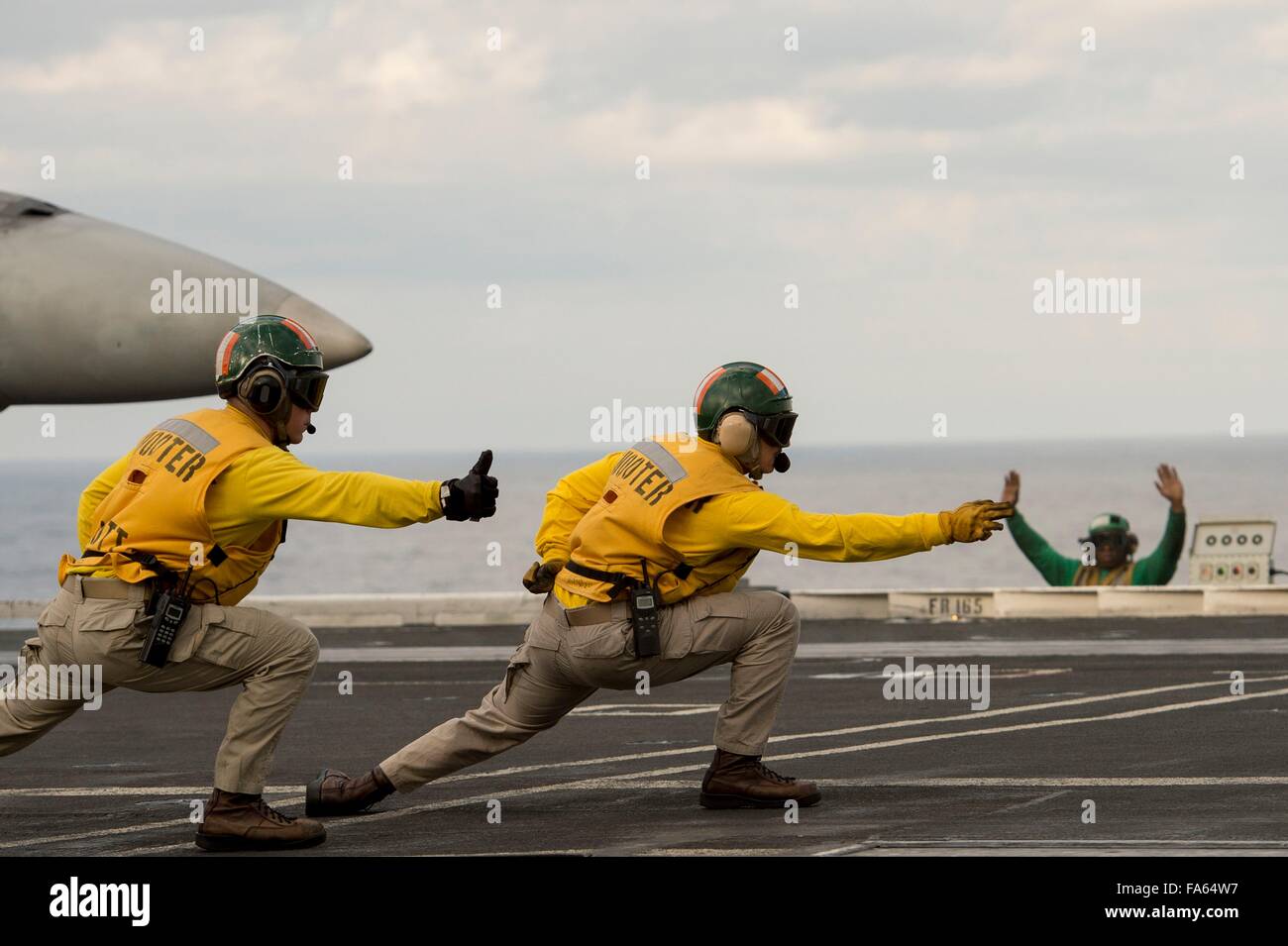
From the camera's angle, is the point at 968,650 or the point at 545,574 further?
the point at 968,650

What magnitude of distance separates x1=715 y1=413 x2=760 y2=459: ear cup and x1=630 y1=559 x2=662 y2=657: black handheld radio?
713 mm

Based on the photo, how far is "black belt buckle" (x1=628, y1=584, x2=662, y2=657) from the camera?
29.4 ft

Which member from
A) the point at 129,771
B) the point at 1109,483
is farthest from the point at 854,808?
the point at 1109,483

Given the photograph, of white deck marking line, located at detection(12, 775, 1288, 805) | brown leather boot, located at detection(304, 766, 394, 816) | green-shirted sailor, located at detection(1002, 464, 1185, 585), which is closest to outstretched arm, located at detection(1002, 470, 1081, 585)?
green-shirted sailor, located at detection(1002, 464, 1185, 585)

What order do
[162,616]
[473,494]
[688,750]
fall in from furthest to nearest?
[688,750]
[162,616]
[473,494]

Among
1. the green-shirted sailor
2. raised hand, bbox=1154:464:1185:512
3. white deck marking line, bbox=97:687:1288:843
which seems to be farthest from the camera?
the green-shirted sailor

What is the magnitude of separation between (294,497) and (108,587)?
36.1 inches

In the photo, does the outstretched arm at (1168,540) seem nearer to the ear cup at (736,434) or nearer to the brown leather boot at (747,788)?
the brown leather boot at (747,788)

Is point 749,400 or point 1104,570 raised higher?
point 749,400

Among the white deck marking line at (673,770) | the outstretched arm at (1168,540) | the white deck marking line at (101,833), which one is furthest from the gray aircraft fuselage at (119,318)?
the outstretched arm at (1168,540)

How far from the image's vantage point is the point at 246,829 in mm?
8273

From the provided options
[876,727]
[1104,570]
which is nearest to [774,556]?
[1104,570]

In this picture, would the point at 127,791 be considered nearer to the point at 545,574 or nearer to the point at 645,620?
the point at 545,574

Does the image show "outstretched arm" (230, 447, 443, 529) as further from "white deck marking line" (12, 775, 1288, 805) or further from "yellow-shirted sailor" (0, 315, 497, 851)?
"white deck marking line" (12, 775, 1288, 805)
